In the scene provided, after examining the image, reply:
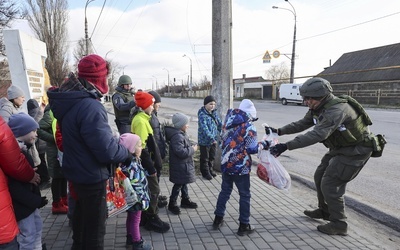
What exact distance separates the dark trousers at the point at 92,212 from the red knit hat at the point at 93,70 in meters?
0.81

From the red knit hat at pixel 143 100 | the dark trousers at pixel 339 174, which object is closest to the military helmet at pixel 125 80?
the red knit hat at pixel 143 100

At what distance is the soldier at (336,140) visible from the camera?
3498 mm

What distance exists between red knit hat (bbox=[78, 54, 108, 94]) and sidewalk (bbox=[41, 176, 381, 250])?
6.04ft

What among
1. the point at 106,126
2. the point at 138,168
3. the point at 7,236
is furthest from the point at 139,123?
the point at 7,236

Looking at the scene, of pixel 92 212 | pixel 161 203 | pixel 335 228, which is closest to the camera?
pixel 92 212

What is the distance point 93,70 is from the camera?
8.32ft

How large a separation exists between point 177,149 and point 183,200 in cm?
90

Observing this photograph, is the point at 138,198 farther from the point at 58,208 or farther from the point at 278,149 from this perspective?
the point at 58,208

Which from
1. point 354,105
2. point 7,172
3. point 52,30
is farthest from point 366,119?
point 52,30

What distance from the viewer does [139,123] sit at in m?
3.55

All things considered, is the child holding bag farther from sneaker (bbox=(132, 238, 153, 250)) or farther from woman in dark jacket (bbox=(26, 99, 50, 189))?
woman in dark jacket (bbox=(26, 99, 50, 189))

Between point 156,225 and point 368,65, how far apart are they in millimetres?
40892

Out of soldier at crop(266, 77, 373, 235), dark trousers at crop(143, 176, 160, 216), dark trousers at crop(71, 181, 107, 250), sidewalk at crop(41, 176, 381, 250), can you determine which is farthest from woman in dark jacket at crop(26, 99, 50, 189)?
soldier at crop(266, 77, 373, 235)

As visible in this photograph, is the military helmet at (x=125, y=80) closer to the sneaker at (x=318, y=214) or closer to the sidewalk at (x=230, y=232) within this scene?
the sidewalk at (x=230, y=232)
